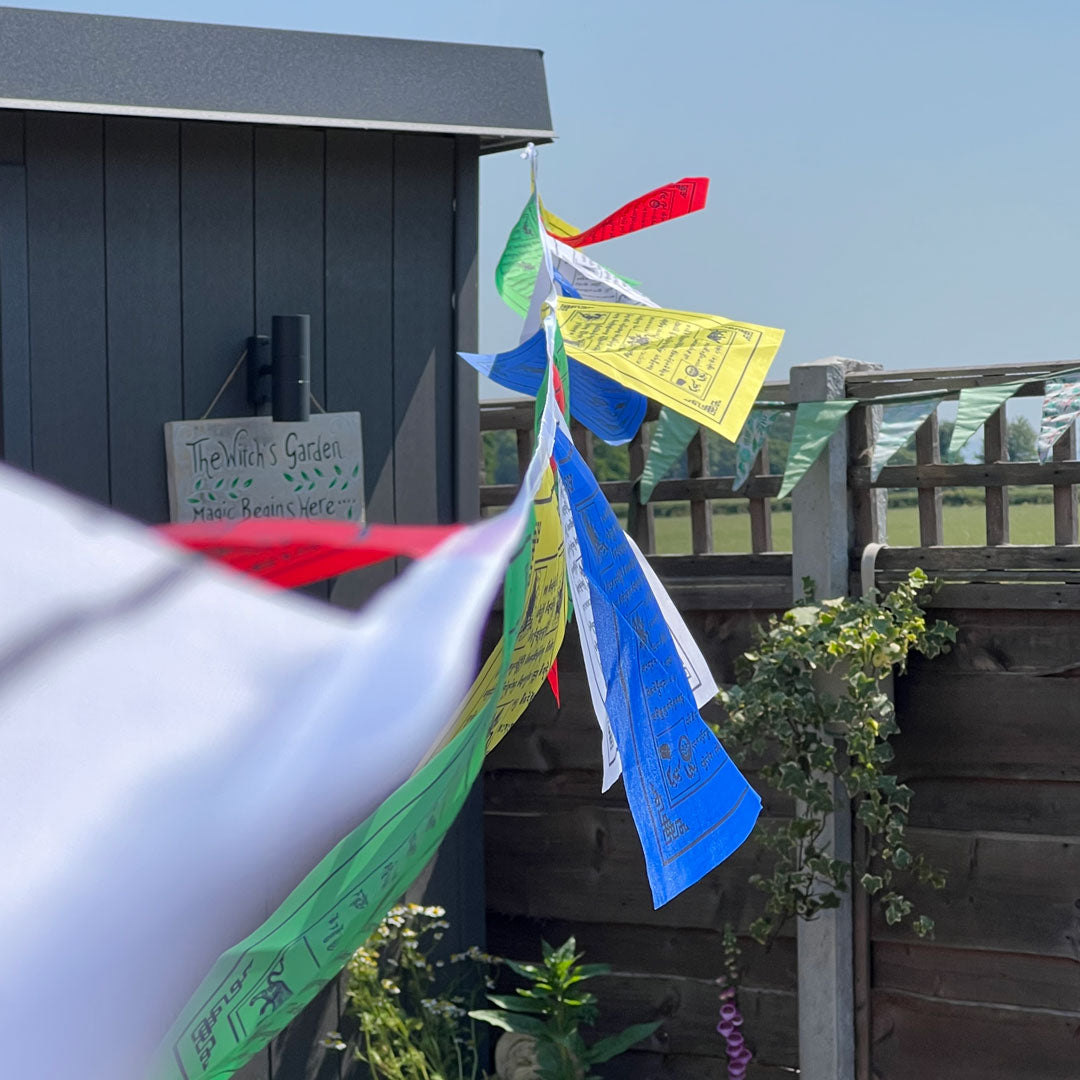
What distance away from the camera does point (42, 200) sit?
2.40 metres

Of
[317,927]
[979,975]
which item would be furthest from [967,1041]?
[317,927]

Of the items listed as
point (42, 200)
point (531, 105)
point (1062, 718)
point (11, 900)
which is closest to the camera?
point (11, 900)

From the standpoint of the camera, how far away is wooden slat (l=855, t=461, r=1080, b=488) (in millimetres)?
2658

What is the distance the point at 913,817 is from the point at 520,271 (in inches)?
59.2

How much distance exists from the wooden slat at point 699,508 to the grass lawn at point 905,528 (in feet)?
0.14

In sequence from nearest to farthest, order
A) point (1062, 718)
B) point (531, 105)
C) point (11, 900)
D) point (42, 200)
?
1. point (11, 900)
2. point (42, 200)
3. point (1062, 718)
4. point (531, 105)

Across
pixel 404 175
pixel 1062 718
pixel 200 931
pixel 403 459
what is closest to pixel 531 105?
pixel 404 175

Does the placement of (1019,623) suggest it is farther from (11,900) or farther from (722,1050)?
(11,900)

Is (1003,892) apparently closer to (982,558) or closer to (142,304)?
(982,558)

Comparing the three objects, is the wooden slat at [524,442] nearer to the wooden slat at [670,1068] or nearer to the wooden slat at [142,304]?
the wooden slat at [142,304]

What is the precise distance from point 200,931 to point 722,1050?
2.79 metres

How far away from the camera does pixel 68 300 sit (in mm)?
2443

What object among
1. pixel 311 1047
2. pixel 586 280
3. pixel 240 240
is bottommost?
pixel 311 1047

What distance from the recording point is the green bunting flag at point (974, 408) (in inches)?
101
